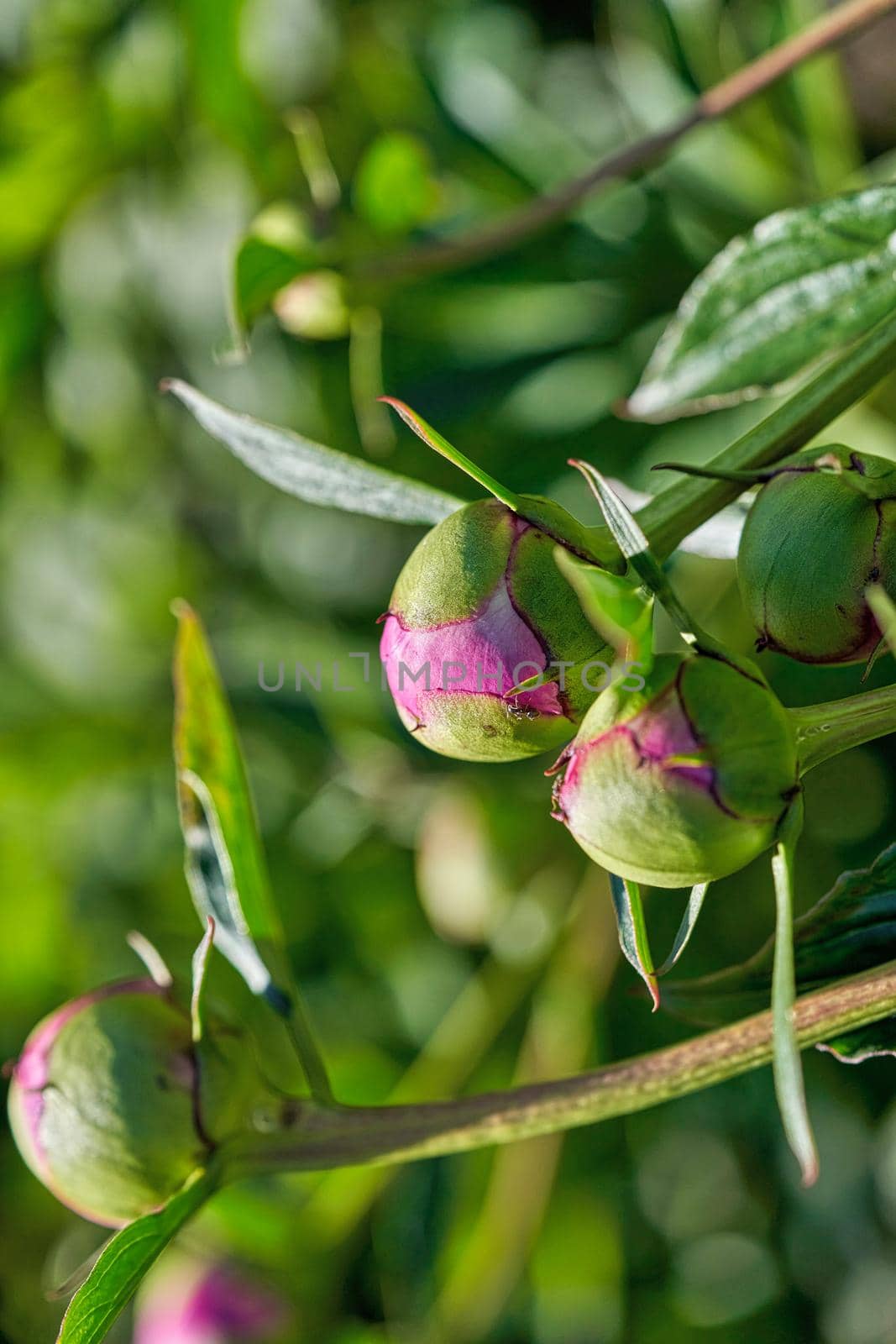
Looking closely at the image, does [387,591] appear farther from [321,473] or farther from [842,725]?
[842,725]

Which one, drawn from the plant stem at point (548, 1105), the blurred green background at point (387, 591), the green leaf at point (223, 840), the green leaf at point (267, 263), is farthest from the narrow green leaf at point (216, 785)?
the blurred green background at point (387, 591)

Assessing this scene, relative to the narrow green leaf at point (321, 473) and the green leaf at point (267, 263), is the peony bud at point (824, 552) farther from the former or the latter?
the green leaf at point (267, 263)

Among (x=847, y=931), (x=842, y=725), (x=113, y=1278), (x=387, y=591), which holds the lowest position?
(x=387, y=591)

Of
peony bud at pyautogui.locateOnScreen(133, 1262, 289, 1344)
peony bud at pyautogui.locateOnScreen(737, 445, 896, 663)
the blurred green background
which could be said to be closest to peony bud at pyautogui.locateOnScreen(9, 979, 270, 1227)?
peony bud at pyautogui.locateOnScreen(737, 445, 896, 663)

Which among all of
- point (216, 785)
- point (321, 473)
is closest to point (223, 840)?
point (216, 785)

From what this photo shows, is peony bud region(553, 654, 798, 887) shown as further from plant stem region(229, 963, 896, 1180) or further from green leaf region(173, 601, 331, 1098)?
green leaf region(173, 601, 331, 1098)

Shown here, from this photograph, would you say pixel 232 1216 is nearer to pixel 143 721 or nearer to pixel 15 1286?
pixel 15 1286
